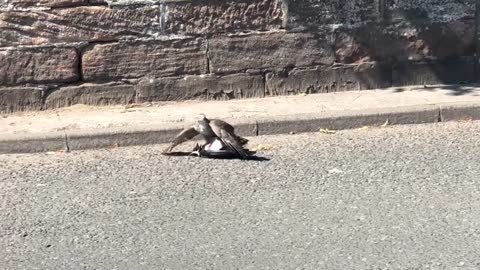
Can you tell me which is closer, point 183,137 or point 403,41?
point 183,137

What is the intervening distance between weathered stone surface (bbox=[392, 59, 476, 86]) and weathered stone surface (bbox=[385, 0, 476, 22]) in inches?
17.1

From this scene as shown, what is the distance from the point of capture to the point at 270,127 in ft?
25.4

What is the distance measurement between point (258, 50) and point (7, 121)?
2.36 meters

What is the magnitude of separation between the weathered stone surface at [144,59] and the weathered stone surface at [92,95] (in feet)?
0.27

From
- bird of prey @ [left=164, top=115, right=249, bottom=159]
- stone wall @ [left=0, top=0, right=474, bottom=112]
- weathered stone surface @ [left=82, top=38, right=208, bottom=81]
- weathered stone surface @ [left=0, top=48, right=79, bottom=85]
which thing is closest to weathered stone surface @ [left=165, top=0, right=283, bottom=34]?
stone wall @ [left=0, top=0, right=474, bottom=112]

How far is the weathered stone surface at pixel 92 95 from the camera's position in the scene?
8.23m

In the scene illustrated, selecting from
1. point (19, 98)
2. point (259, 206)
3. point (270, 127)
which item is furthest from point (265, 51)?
point (259, 206)

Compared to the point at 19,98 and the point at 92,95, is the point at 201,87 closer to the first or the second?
the point at 92,95

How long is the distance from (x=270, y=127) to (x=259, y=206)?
1.90 metres

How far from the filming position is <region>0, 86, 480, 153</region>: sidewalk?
295 inches

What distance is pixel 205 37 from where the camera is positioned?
8352mm

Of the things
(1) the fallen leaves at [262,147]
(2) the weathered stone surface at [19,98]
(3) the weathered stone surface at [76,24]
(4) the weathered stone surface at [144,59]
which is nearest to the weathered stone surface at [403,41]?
(4) the weathered stone surface at [144,59]

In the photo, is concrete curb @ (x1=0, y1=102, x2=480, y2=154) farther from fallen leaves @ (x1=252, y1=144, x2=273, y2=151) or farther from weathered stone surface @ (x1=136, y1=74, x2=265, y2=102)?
weathered stone surface @ (x1=136, y1=74, x2=265, y2=102)

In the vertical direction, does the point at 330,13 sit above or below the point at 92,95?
above
